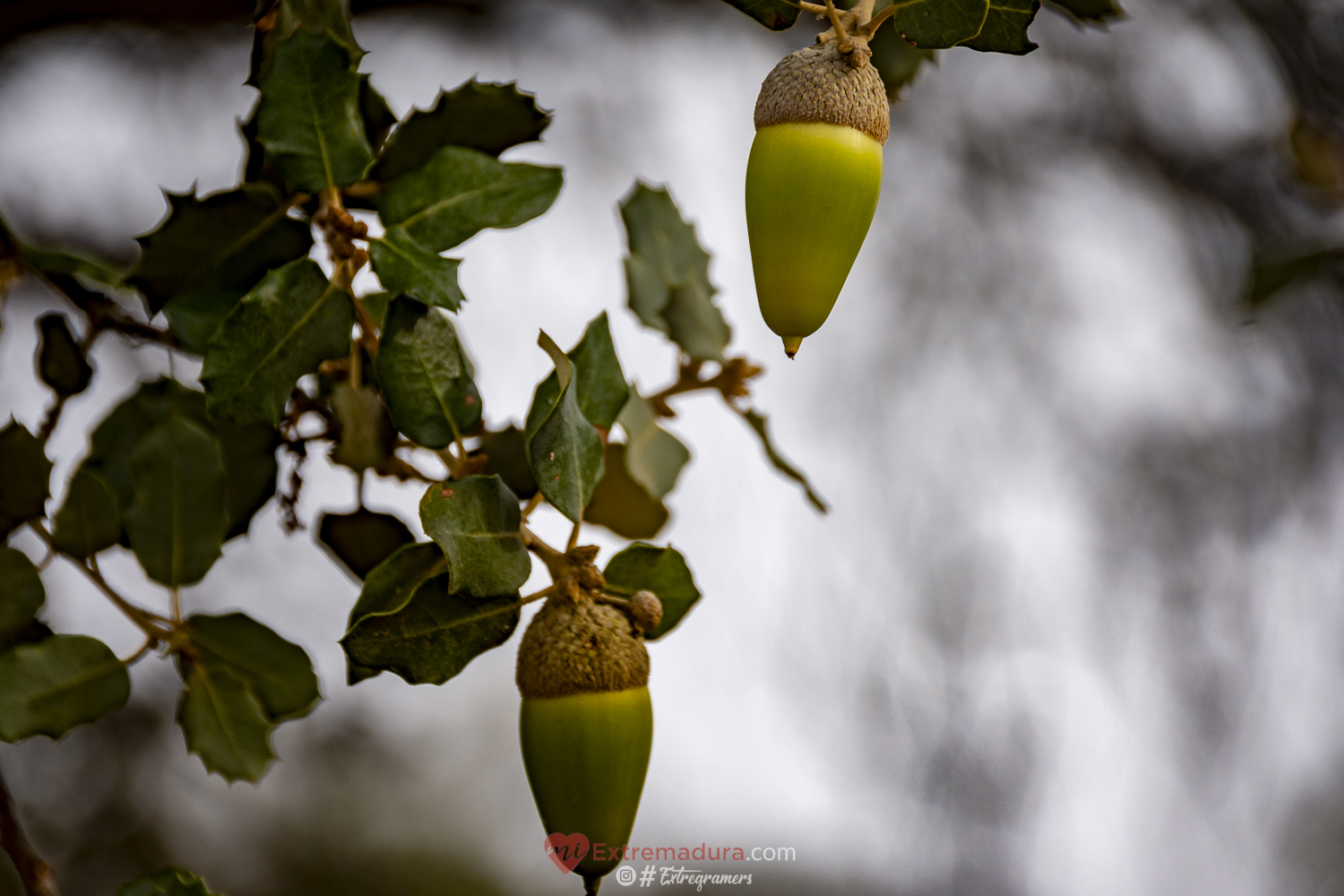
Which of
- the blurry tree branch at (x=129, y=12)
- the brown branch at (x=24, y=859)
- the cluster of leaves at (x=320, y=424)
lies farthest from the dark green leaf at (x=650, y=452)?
the blurry tree branch at (x=129, y=12)

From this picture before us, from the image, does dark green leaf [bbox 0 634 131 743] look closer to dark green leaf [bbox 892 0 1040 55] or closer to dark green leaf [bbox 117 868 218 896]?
dark green leaf [bbox 117 868 218 896]

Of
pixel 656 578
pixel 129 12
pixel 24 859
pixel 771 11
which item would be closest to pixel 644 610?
pixel 656 578

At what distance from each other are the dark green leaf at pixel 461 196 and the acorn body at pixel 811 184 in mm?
124

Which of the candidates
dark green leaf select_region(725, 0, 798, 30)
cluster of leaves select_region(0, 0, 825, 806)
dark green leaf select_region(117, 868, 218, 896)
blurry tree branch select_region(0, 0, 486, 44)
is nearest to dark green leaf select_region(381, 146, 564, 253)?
cluster of leaves select_region(0, 0, 825, 806)

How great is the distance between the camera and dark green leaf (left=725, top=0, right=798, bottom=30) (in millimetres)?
348

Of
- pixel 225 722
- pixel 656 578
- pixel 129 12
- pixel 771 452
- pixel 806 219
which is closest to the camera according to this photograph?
pixel 806 219

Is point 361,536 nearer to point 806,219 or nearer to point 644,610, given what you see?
point 644,610

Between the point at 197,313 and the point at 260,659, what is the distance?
0.19 m

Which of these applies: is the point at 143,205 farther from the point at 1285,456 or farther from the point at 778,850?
the point at 1285,456

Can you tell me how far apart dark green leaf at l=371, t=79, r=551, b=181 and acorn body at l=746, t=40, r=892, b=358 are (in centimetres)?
17

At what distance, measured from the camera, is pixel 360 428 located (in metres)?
0.47

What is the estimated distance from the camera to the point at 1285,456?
6.12 ft

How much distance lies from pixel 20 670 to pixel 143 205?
1155mm

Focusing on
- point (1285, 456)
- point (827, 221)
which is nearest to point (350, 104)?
point (827, 221)
